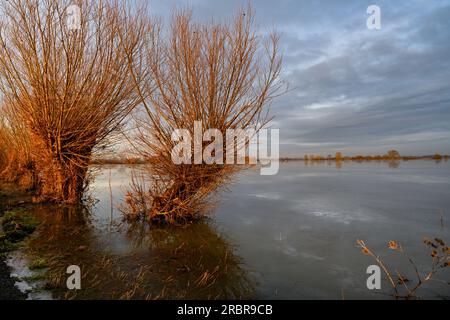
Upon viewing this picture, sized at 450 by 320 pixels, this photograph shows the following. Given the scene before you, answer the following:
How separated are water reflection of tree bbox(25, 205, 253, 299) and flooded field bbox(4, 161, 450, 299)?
15mm

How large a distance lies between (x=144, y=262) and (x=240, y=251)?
5.77 feet

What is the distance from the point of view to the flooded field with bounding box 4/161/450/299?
12.0 feet

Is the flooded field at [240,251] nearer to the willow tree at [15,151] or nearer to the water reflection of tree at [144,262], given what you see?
the water reflection of tree at [144,262]

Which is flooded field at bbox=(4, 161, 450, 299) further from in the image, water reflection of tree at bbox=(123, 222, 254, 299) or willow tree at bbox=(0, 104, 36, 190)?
willow tree at bbox=(0, 104, 36, 190)

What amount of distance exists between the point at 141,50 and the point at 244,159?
519 centimetres

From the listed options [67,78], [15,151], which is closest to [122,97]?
[67,78]

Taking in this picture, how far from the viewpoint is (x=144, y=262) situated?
4570mm

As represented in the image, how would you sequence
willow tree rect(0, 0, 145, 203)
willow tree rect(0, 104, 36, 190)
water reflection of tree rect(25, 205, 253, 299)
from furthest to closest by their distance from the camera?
willow tree rect(0, 104, 36, 190)
willow tree rect(0, 0, 145, 203)
water reflection of tree rect(25, 205, 253, 299)

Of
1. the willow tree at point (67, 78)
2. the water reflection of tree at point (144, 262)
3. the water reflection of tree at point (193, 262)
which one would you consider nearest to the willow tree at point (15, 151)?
the willow tree at point (67, 78)

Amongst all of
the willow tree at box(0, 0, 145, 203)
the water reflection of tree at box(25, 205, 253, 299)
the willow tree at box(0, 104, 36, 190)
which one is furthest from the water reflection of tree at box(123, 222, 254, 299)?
the willow tree at box(0, 104, 36, 190)

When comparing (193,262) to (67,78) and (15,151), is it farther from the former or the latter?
(15,151)

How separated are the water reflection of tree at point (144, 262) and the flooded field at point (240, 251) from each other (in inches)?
0.6

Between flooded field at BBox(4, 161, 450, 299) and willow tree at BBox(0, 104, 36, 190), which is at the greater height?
willow tree at BBox(0, 104, 36, 190)
